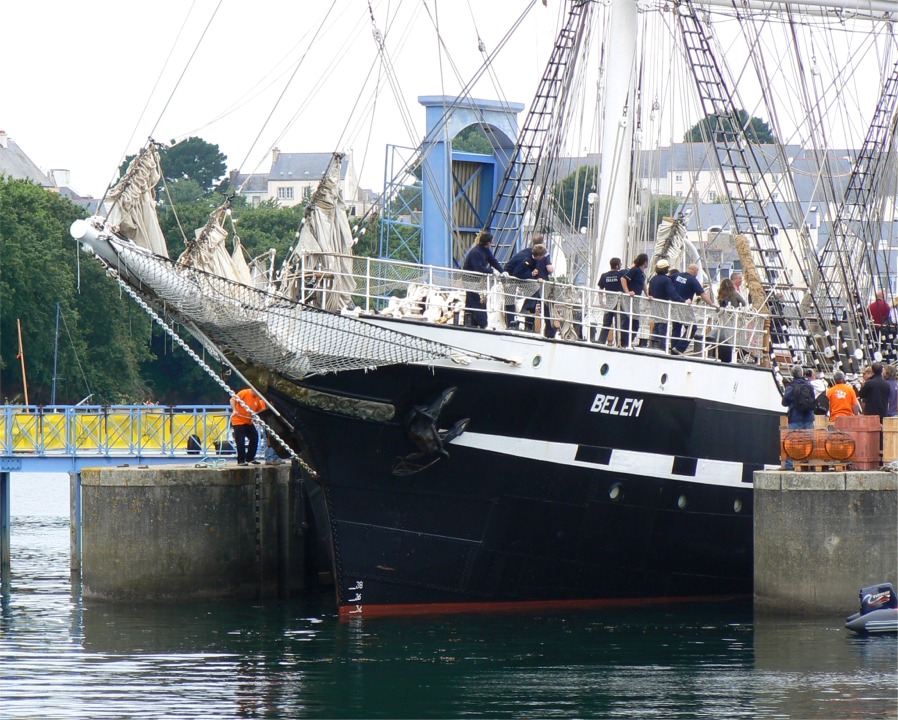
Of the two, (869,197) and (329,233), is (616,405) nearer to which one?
(329,233)

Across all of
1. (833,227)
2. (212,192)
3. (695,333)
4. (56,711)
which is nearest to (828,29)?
(833,227)

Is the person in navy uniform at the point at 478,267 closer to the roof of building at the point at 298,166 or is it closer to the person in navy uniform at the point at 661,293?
the person in navy uniform at the point at 661,293

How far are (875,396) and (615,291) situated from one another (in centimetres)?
396

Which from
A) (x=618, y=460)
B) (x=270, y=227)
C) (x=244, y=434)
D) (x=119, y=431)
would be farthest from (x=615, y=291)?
(x=270, y=227)

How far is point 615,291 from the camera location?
77.8 feet

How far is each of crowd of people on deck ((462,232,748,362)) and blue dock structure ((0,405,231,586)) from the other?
8090 mm

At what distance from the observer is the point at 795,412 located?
23297mm

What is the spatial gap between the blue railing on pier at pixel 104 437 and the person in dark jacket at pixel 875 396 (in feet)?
36.6

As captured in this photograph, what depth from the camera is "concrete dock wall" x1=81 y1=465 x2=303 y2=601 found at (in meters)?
24.1

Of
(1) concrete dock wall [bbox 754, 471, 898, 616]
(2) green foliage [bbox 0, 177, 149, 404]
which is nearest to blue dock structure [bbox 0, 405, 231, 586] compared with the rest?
(1) concrete dock wall [bbox 754, 471, 898, 616]

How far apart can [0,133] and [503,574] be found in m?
98.6

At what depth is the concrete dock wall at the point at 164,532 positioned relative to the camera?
2408 centimetres

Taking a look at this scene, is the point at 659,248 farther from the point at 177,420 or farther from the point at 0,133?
the point at 0,133

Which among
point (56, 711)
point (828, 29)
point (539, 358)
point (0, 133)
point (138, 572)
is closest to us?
point (56, 711)
